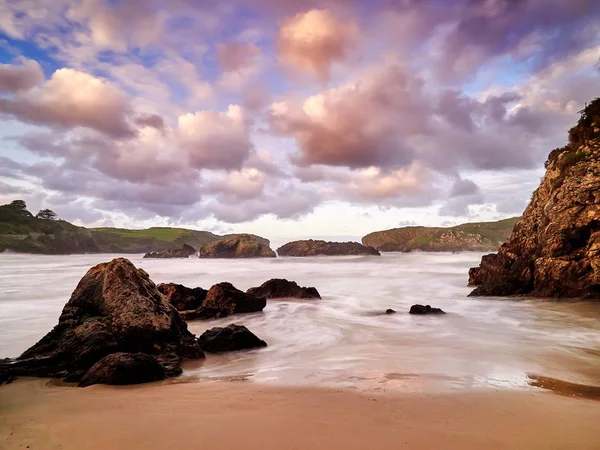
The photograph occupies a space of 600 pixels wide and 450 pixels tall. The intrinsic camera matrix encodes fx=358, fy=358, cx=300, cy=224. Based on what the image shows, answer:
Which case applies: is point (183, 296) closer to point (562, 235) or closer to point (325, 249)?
point (562, 235)

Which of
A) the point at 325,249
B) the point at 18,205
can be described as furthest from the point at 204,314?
the point at 18,205

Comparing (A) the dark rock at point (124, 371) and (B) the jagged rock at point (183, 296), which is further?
(B) the jagged rock at point (183, 296)

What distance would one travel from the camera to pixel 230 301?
49.5 ft

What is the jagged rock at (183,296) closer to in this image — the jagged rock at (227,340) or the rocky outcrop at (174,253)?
the jagged rock at (227,340)

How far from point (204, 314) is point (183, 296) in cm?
248

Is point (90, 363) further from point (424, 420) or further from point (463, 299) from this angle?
point (463, 299)

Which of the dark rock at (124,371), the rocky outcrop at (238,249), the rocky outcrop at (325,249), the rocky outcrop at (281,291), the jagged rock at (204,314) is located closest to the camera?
the dark rock at (124,371)

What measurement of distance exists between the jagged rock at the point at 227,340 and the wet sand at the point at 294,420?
10.7 feet

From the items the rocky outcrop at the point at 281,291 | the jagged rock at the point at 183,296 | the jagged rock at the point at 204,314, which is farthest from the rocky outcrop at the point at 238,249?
the jagged rock at the point at 204,314

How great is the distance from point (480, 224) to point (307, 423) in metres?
137

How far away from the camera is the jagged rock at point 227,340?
29.8 feet

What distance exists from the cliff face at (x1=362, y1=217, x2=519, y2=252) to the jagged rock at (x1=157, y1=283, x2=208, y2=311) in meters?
110

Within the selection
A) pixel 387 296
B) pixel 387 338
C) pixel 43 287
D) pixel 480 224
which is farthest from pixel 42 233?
pixel 480 224

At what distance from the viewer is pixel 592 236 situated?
50.8ft
